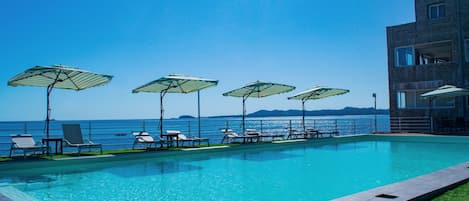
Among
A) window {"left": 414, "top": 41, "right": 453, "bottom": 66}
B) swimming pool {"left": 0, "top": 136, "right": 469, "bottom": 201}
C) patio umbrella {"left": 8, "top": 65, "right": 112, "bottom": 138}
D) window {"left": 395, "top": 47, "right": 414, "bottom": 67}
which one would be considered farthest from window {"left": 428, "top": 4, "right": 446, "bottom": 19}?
patio umbrella {"left": 8, "top": 65, "right": 112, "bottom": 138}

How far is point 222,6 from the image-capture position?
1411 centimetres

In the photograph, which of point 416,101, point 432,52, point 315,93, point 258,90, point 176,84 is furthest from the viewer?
point 432,52

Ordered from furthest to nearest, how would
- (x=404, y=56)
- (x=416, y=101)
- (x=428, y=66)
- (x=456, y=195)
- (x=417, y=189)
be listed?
1. (x=404, y=56)
2. (x=416, y=101)
3. (x=428, y=66)
4. (x=417, y=189)
5. (x=456, y=195)

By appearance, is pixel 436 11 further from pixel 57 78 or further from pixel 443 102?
pixel 57 78

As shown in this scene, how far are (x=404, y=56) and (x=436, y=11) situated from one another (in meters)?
2.50

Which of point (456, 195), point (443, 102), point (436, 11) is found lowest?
point (456, 195)

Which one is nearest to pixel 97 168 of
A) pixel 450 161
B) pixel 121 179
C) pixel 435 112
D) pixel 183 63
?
pixel 121 179

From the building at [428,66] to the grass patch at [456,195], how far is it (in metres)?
13.1

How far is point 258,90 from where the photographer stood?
48.9 feet

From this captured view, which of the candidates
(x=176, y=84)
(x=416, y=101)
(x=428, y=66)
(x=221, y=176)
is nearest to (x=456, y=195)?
(x=221, y=176)

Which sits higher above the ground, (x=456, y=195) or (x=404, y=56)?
(x=404, y=56)

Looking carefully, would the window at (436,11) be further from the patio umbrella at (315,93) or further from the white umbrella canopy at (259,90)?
the white umbrella canopy at (259,90)

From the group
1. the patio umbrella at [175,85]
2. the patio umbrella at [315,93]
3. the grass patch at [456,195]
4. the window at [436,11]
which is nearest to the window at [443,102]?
the window at [436,11]

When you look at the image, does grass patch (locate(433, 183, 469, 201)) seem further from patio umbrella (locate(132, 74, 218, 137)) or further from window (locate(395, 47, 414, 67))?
window (locate(395, 47, 414, 67))
